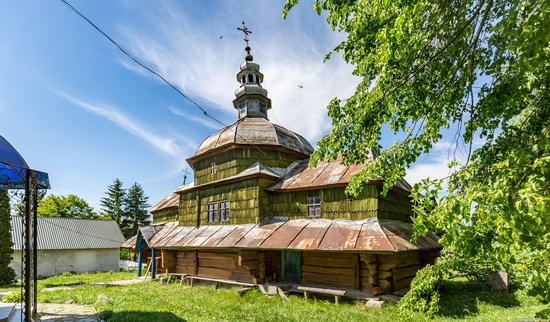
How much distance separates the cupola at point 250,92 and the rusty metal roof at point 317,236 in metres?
9.09

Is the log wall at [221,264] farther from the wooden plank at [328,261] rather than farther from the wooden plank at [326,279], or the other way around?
the wooden plank at [328,261]

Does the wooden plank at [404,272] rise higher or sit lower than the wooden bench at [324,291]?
higher

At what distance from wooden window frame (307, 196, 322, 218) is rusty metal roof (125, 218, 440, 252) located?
12.3 inches

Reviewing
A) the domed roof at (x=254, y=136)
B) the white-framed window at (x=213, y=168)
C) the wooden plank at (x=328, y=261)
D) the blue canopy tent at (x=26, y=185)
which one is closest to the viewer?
the blue canopy tent at (x=26, y=185)

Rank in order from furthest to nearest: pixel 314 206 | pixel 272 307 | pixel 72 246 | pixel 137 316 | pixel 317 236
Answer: pixel 72 246, pixel 314 206, pixel 317 236, pixel 272 307, pixel 137 316

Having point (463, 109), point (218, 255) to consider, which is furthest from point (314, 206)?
point (463, 109)

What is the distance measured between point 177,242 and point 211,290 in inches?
159

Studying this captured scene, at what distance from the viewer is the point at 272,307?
10734 millimetres

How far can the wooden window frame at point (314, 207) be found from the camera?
547 inches

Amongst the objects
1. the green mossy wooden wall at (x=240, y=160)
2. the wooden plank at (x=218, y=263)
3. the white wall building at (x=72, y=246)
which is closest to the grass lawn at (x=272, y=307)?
the wooden plank at (x=218, y=263)

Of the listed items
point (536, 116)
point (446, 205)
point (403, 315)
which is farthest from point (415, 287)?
point (446, 205)

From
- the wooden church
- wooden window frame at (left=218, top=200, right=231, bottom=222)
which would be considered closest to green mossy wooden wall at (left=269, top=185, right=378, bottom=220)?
the wooden church

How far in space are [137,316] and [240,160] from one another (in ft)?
31.8

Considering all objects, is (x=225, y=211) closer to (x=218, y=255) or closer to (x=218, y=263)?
(x=218, y=255)
